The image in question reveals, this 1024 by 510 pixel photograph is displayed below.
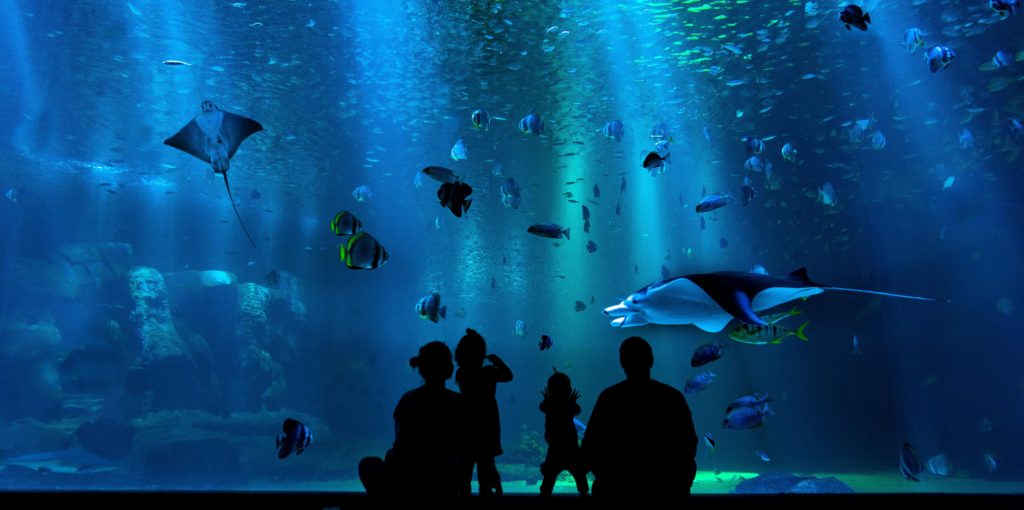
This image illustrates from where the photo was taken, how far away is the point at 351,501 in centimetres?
329

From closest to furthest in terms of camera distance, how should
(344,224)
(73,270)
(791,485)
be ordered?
(344,224) < (791,485) < (73,270)

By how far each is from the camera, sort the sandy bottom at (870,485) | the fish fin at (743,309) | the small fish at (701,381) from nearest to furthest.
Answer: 1. the fish fin at (743,309)
2. the small fish at (701,381)
3. the sandy bottom at (870,485)

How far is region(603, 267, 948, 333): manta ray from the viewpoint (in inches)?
105

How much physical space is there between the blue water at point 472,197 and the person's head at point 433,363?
30.4 feet

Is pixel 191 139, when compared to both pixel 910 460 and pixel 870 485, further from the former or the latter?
pixel 870 485

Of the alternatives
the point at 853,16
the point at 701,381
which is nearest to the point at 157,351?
the point at 701,381

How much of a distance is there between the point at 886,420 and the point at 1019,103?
12.8 m

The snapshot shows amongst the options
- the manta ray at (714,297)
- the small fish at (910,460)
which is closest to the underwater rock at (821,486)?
the small fish at (910,460)

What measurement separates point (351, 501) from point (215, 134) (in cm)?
518

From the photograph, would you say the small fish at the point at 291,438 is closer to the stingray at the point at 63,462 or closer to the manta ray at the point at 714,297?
the manta ray at the point at 714,297

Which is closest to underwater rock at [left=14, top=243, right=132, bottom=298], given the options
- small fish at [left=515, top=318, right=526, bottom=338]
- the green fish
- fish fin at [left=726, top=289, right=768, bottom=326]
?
small fish at [left=515, top=318, right=526, bottom=338]

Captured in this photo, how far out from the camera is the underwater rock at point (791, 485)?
11.1 m

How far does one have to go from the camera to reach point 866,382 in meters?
21.5

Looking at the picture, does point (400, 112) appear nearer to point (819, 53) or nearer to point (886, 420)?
point (819, 53)
